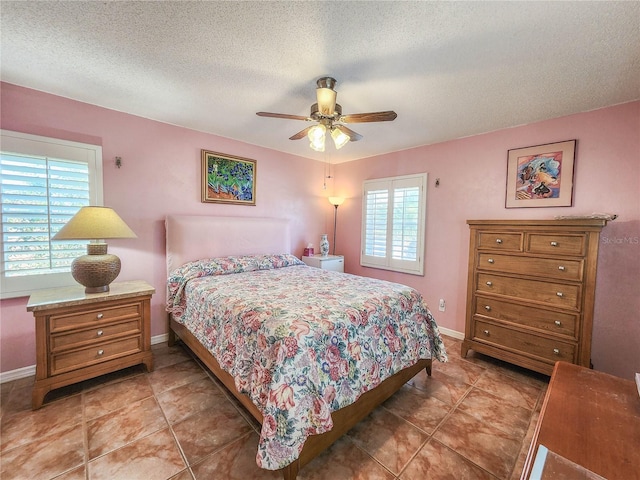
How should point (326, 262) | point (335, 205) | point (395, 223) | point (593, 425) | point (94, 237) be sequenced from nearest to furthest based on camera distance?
point (593, 425) < point (94, 237) < point (395, 223) < point (326, 262) < point (335, 205)

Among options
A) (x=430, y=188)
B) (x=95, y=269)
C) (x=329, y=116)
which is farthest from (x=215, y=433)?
(x=430, y=188)

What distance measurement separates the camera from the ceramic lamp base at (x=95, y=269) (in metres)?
2.14

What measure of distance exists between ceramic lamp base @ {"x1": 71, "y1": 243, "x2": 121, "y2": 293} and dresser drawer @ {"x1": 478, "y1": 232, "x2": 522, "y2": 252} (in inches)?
131

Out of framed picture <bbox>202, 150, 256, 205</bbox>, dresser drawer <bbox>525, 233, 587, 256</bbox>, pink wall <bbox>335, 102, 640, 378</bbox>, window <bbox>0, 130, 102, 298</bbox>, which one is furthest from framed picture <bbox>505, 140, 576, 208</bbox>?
window <bbox>0, 130, 102, 298</bbox>

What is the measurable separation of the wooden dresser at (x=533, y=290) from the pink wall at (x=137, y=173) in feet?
9.02

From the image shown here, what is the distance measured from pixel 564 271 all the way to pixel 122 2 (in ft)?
11.3

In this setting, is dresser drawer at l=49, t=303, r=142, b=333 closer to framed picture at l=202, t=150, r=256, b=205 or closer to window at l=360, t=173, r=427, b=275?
framed picture at l=202, t=150, r=256, b=205

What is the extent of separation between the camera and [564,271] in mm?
2230

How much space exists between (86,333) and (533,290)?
3.69 metres

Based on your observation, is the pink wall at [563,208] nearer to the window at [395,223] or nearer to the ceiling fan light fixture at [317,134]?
the window at [395,223]

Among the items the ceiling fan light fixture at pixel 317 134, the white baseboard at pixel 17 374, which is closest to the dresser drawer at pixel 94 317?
the white baseboard at pixel 17 374

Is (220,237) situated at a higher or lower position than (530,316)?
higher

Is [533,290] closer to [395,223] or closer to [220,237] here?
[395,223]

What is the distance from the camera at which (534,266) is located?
7.79ft
